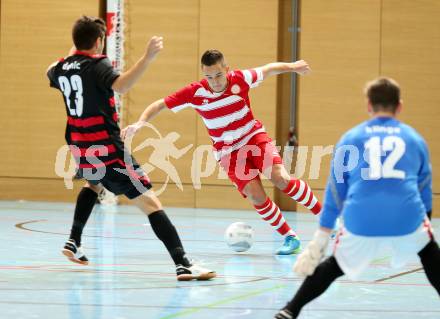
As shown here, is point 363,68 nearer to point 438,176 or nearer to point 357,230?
point 438,176

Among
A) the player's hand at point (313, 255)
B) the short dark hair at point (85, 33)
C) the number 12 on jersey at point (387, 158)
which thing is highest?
the short dark hair at point (85, 33)

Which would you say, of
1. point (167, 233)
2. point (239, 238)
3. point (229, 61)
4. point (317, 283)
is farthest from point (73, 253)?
point (229, 61)

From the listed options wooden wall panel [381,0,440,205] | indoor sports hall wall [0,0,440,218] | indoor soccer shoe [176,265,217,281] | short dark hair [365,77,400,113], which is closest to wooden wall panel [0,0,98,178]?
indoor sports hall wall [0,0,440,218]

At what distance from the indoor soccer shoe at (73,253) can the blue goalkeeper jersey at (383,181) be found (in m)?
2.77

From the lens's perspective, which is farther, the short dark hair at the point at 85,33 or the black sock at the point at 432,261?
the short dark hair at the point at 85,33

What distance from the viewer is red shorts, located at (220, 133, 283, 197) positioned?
7.43 metres

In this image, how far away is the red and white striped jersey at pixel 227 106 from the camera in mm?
7336

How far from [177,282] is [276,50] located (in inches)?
323

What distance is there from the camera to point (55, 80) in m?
5.93

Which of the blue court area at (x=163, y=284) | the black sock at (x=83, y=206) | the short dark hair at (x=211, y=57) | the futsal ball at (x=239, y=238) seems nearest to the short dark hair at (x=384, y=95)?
the blue court area at (x=163, y=284)

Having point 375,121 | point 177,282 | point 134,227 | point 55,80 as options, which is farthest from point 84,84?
point 134,227

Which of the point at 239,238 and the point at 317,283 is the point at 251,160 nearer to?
the point at 239,238

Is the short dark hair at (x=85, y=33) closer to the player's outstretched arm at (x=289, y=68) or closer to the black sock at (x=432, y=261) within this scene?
the player's outstretched arm at (x=289, y=68)

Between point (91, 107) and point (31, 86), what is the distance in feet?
28.1
